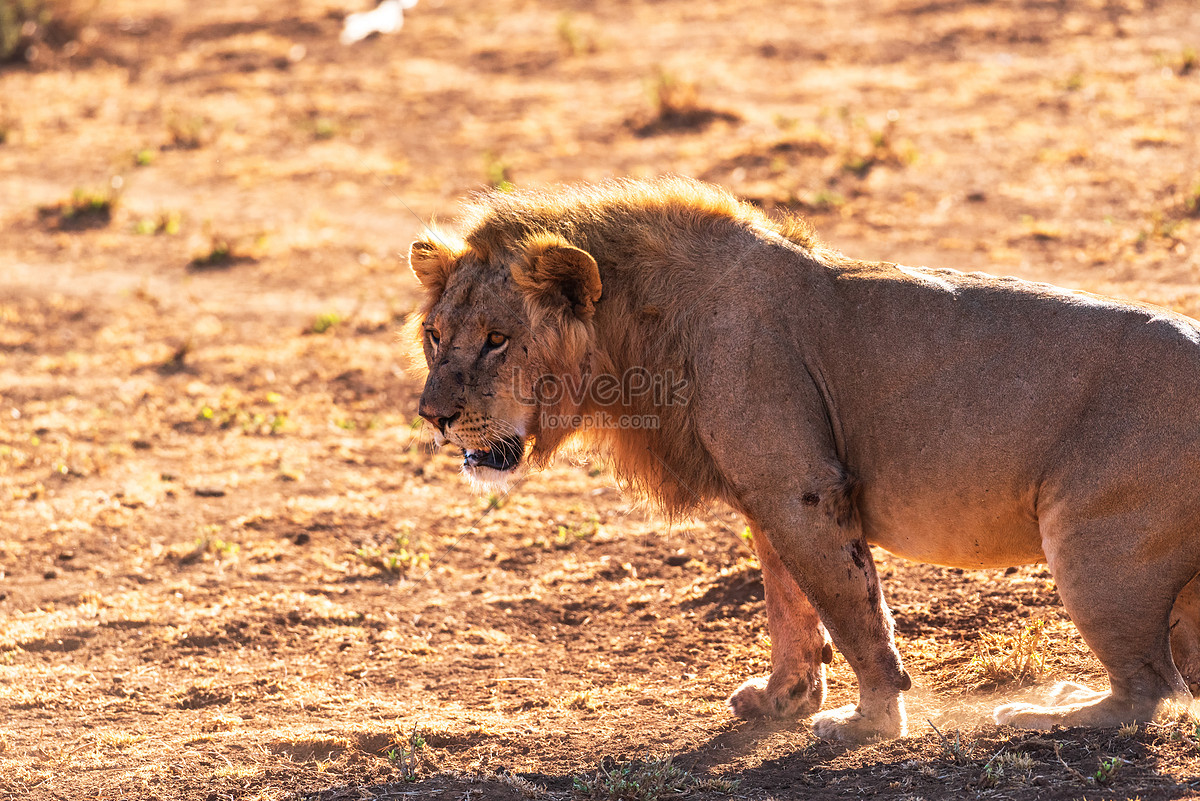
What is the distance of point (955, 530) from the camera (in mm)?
4891

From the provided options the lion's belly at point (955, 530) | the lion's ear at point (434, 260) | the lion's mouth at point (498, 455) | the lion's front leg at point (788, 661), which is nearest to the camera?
the lion's belly at point (955, 530)

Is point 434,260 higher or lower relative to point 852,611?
higher

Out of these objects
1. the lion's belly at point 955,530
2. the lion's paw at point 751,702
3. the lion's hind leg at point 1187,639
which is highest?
the lion's belly at point 955,530

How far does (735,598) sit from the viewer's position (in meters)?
6.83

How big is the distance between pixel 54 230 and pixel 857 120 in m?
10.3

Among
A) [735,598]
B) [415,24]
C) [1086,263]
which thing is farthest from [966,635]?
[415,24]

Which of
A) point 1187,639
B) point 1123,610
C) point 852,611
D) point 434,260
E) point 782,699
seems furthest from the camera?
point 782,699

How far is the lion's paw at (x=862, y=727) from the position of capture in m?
4.99

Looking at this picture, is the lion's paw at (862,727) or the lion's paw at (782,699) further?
the lion's paw at (782,699)

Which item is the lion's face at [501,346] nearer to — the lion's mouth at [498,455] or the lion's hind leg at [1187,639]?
the lion's mouth at [498,455]

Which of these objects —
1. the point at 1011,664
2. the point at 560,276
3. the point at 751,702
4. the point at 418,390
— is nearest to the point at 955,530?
the point at 1011,664

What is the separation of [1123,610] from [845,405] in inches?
52.2

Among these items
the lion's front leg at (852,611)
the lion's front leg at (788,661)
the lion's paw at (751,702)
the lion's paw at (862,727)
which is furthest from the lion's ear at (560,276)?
the lion's paw at (862,727)

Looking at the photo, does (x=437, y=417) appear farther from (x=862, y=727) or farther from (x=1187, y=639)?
(x=1187, y=639)
